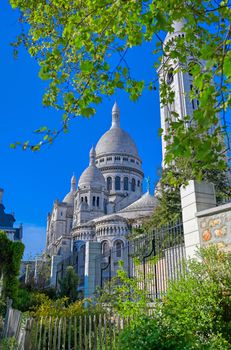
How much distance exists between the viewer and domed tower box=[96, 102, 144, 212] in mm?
73125

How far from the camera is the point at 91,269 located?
15.2 m

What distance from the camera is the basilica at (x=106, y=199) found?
52.3 metres

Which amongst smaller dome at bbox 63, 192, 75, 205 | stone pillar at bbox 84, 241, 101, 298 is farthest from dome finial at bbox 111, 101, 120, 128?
stone pillar at bbox 84, 241, 101, 298

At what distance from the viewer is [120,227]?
51094 mm

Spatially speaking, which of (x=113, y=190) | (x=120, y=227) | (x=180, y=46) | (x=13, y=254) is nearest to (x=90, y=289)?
(x=13, y=254)

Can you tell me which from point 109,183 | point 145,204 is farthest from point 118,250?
point 109,183

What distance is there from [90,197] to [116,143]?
65.3ft

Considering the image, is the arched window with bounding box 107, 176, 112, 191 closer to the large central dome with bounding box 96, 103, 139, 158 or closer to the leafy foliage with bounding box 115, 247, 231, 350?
the large central dome with bounding box 96, 103, 139, 158

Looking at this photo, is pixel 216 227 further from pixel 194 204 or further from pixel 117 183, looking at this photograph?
pixel 117 183

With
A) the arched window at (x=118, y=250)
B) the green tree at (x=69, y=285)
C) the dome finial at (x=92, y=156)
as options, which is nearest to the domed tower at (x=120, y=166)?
the dome finial at (x=92, y=156)

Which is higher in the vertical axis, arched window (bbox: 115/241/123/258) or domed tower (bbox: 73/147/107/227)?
domed tower (bbox: 73/147/107/227)

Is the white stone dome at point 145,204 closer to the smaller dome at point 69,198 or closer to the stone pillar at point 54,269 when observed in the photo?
the stone pillar at point 54,269

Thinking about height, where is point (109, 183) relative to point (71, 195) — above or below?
below

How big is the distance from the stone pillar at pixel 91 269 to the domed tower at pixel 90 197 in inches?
1842
